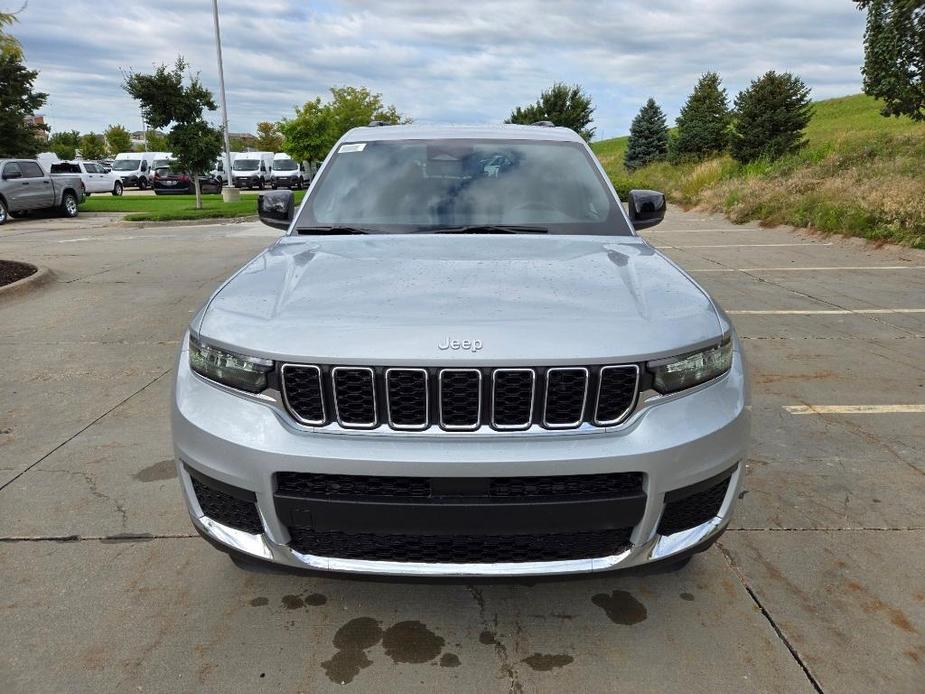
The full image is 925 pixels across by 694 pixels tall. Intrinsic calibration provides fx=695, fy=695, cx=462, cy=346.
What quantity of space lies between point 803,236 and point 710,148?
22.1 meters

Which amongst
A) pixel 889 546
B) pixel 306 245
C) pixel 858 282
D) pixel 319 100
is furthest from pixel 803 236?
pixel 319 100

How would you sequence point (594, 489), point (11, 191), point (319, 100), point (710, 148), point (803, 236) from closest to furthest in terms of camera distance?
point (594, 489), point (803, 236), point (11, 191), point (710, 148), point (319, 100)

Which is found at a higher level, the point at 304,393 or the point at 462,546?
the point at 304,393

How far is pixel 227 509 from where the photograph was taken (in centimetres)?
218

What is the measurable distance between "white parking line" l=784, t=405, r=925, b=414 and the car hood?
234 centimetres

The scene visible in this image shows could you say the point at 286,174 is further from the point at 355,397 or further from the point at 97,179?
the point at 355,397

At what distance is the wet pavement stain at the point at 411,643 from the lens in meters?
2.33

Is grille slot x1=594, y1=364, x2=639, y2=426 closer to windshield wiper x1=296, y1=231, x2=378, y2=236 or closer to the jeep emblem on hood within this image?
the jeep emblem on hood

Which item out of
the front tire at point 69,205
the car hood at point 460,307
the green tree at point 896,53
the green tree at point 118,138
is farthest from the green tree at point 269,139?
the car hood at point 460,307

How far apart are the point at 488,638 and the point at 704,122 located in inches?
1453

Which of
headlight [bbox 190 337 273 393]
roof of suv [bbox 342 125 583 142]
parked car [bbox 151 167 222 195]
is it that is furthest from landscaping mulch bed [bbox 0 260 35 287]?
parked car [bbox 151 167 222 195]

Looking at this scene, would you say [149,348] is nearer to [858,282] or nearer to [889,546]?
[889,546]

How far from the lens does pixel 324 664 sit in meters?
2.30

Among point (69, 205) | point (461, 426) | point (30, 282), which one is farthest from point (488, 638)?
point (69, 205)
